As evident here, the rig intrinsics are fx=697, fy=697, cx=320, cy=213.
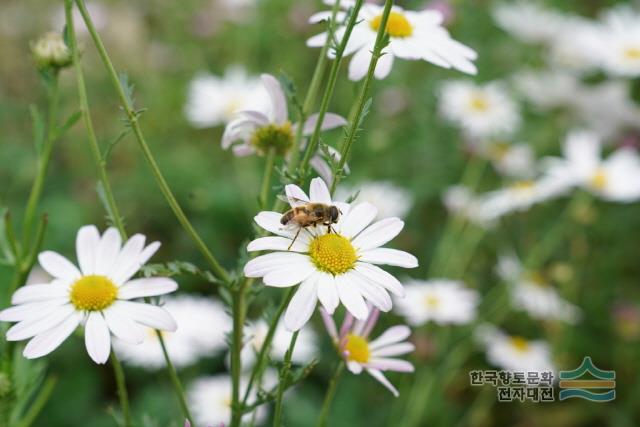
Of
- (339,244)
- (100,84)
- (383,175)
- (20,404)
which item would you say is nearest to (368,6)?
(339,244)

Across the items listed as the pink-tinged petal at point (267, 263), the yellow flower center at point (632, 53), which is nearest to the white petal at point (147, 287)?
the pink-tinged petal at point (267, 263)

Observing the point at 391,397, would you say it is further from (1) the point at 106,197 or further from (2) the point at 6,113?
(2) the point at 6,113

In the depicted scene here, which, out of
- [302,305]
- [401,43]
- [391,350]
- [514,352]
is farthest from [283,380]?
[514,352]

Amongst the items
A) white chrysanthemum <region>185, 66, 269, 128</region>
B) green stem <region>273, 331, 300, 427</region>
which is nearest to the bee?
green stem <region>273, 331, 300, 427</region>

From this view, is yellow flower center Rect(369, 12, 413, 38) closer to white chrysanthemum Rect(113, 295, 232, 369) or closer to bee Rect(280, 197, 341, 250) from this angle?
bee Rect(280, 197, 341, 250)

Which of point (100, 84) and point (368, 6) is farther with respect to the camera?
point (100, 84)
